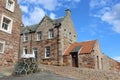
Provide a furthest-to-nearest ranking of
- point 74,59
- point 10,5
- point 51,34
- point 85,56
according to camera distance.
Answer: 1. point 51,34
2. point 74,59
3. point 85,56
4. point 10,5

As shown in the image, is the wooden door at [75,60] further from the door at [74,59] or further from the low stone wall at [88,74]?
the low stone wall at [88,74]

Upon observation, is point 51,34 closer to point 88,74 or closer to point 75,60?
point 75,60

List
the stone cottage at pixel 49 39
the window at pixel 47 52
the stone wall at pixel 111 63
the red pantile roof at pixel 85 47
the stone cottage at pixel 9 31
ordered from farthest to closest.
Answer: the stone wall at pixel 111 63
the window at pixel 47 52
the stone cottage at pixel 49 39
the red pantile roof at pixel 85 47
the stone cottage at pixel 9 31

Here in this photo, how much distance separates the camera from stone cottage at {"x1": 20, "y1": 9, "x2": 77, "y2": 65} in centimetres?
3095

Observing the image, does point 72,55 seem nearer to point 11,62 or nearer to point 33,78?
point 11,62

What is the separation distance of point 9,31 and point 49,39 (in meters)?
11.0

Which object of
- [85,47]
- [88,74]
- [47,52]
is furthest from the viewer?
[47,52]

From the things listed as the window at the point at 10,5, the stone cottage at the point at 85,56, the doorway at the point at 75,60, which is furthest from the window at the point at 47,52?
the window at the point at 10,5

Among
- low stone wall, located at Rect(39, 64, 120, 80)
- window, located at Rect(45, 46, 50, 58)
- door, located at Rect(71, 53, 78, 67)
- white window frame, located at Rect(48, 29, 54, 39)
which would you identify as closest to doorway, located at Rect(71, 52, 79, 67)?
door, located at Rect(71, 53, 78, 67)

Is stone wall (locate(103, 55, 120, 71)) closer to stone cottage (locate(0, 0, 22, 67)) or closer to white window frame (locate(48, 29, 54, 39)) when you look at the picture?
white window frame (locate(48, 29, 54, 39))

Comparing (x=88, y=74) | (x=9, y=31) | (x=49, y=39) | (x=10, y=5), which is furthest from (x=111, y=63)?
(x=10, y=5)

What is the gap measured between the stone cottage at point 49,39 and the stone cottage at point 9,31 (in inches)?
349

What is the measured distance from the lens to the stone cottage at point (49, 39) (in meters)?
31.0

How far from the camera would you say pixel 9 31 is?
73.3 ft
